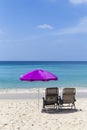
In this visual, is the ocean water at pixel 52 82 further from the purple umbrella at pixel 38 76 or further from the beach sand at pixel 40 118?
the purple umbrella at pixel 38 76

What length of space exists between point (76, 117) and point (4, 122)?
92.7 inches

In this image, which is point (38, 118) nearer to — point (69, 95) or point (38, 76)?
point (38, 76)

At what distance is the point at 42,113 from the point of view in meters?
10.4

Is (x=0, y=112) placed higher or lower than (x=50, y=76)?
lower

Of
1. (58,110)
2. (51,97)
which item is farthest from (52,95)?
(58,110)

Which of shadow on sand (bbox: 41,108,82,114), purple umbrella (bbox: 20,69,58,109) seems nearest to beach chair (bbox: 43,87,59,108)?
shadow on sand (bbox: 41,108,82,114)

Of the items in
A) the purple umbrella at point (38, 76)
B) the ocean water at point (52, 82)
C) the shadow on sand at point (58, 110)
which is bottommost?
the ocean water at point (52, 82)

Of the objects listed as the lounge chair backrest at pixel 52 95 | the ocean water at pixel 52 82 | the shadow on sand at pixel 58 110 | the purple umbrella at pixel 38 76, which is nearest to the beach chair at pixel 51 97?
the lounge chair backrest at pixel 52 95

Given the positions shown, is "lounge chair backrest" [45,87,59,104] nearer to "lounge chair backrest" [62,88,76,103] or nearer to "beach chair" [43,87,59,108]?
"beach chair" [43,87,59,108]

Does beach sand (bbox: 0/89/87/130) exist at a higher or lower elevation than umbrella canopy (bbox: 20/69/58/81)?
lower

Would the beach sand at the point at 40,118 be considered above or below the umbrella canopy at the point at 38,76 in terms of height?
below

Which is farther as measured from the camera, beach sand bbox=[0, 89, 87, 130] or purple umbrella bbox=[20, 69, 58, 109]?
purple umbrella bbox=[20, 69, 58, 109]

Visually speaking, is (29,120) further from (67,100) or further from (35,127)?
(67,100)

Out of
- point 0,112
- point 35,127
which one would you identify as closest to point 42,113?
point 0,112
